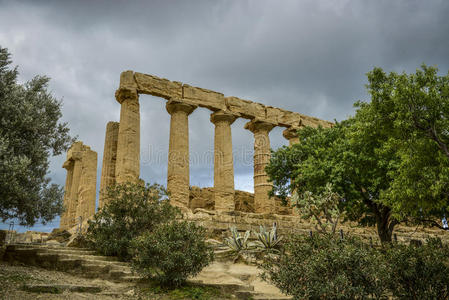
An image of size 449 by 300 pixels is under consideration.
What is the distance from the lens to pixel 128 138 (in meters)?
20.5

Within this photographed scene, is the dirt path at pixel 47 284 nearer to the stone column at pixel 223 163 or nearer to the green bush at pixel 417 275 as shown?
the green bush at pixel 417 275

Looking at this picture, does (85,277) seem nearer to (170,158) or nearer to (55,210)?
(55,210)

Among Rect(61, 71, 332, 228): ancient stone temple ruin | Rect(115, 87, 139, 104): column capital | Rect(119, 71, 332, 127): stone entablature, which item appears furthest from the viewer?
Rect(119, 71, 332, 127): stone entablature

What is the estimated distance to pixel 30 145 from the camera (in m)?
10.8

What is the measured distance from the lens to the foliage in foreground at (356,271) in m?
7.52

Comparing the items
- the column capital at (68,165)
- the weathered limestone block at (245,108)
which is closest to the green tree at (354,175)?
the weathered limestone block at (245,108)

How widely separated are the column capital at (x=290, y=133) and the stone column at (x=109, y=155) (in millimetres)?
11782

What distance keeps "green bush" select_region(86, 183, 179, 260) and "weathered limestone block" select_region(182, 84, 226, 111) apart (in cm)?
1089

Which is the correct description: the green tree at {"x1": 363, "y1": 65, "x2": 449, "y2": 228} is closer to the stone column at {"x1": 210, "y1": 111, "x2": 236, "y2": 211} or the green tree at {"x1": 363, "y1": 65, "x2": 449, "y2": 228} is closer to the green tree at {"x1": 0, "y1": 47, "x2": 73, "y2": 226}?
the green tree at {"x1": 0, "y1": 47, "x2": 73, "y2": 226}

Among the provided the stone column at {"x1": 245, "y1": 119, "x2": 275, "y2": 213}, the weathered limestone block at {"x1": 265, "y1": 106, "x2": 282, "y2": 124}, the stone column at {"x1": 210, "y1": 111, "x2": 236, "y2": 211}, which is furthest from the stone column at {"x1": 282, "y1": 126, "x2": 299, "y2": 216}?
the stone column at {"x1": 210, "y1": 111, "x2": 236, "y2": 211}

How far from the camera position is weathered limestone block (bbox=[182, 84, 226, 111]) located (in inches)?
920

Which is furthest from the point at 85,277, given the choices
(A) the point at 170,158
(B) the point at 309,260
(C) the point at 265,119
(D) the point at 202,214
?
(C) the point at 265,119

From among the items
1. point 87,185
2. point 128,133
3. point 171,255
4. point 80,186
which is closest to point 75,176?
point 80,186

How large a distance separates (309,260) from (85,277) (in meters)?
6.46
